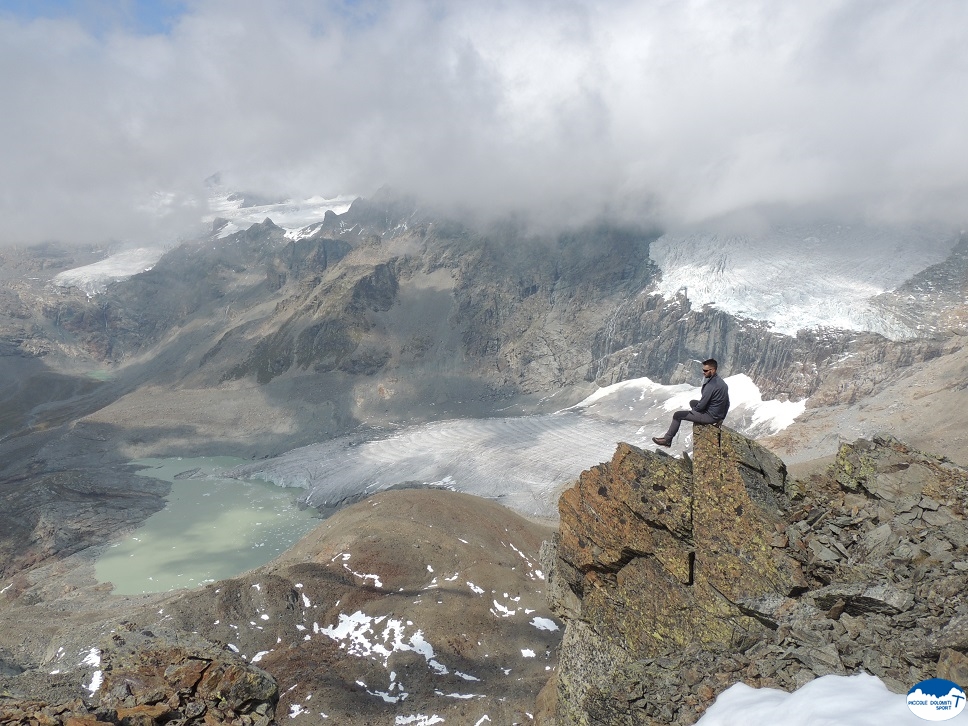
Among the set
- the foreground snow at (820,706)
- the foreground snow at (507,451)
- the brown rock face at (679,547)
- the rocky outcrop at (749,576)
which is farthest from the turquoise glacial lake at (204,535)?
the foreground snow at (820,706)

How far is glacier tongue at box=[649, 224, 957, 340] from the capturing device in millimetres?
115062

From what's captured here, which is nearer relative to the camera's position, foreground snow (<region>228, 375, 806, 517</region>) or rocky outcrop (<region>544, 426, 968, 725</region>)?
rocky outcrop (<region>544, 426, 968, 725</region>)

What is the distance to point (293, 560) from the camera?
153 ft

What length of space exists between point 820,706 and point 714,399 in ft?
19.7

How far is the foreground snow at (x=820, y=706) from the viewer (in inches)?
316

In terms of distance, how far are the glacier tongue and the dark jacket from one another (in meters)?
117

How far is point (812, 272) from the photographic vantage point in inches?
4860

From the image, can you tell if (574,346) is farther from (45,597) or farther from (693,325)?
(45,597)

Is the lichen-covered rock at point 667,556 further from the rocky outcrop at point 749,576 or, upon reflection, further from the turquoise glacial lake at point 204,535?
the turquoise glacial lake at point 204,535

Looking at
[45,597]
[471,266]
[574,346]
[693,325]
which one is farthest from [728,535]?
[471,266]

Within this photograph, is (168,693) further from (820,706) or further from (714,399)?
(714,399)
